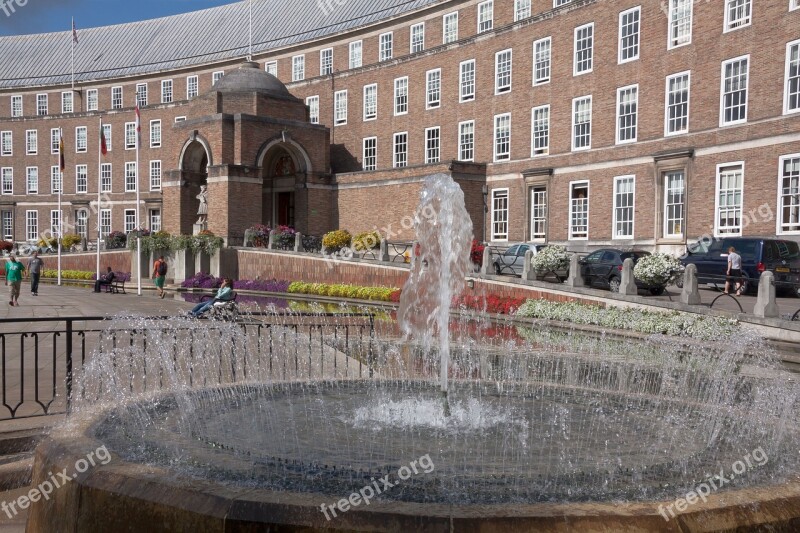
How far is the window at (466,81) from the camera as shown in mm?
41250

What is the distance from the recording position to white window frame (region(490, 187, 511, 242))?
126 ft

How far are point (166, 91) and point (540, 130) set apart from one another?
41.3 metres

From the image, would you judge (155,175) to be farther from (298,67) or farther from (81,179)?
(298,67)

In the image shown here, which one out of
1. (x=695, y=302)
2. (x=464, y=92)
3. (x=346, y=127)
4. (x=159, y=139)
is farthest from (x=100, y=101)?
(x=695, y=302)

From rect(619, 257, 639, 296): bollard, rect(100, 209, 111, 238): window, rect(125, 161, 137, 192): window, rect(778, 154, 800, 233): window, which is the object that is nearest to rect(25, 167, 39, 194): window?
rect(100, 209, 111, 238): window

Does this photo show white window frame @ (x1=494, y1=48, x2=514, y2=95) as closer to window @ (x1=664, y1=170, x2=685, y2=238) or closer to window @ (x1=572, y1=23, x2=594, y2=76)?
window @ (x1=572, y1=23, x2=594, y2=76)

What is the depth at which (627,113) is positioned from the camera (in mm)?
32312

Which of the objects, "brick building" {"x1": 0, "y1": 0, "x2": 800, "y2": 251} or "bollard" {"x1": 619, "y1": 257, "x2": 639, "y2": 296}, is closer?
"bollard" {"x1": 619, "y1": 257, "x2": 639, "y2": 296}

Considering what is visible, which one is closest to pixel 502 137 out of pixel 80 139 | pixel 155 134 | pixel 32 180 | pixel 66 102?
pixel 155 134

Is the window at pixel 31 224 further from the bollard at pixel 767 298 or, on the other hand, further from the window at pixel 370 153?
the bollard at pixel 767 298

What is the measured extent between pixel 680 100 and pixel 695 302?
14.5 meters

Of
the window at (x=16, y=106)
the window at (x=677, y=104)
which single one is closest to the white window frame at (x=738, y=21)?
the window at (x=677, y=104)

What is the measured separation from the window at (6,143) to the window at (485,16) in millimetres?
49718

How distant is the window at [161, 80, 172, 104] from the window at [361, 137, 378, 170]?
24.9 m
